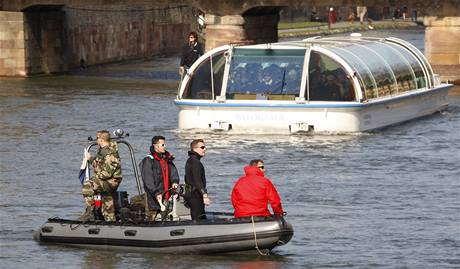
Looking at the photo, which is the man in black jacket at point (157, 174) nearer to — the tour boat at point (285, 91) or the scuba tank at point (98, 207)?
the scuba tank at point (98, 207)

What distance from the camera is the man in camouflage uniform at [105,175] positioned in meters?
23.1

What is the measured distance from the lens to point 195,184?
2291 centimetres

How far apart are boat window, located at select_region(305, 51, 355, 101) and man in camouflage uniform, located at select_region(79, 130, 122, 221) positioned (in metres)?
14.4

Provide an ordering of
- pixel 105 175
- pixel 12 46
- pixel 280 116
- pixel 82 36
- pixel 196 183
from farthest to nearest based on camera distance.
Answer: pixel 82 36
pixel 12 46
pixel 280 116
pixel 105 175
pixel 196 183

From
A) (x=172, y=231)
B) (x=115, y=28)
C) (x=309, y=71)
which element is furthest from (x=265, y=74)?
(x=115, y=28)

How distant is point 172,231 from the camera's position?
73.8 ft

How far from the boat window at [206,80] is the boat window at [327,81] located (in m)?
2.20

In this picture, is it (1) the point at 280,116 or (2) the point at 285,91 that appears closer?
(1) the point at 280,116

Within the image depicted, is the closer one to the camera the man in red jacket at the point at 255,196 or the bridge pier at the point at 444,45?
the man in red jacket at the point at 255,196

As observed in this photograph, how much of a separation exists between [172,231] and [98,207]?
1508 mm

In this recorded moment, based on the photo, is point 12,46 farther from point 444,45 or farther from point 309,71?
point 309,71

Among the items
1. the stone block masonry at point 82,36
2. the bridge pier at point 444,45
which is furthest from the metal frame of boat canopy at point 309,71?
the stone block masonry at point 82,36

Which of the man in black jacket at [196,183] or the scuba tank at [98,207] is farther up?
the man in black jacket at [196,183]

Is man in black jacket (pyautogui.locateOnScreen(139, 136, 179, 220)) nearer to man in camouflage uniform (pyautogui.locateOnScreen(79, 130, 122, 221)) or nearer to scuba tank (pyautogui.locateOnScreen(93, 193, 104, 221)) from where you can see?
man in camouflage uniform (pyautogui.locateOnScreen(79, 130, 122, 221))
